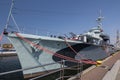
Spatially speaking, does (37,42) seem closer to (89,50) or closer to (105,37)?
(89,50)

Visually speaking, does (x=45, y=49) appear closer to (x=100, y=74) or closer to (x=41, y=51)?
(x=41, y=51)

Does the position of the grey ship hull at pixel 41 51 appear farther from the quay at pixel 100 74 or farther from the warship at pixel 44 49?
the quay at pixel 100 74

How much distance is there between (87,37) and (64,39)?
13.3 ft

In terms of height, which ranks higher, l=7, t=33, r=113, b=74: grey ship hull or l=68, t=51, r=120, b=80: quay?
l=7, t=33, r=113, b=74: grey ship hull

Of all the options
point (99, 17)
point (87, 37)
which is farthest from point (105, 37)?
point (87, 37)

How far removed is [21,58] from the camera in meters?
11.9

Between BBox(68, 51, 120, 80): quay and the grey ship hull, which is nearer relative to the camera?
BBox(68, 51, 120, 80): quay

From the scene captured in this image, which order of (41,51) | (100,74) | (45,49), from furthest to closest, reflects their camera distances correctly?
(45,49) → (41,51) → (100,74)

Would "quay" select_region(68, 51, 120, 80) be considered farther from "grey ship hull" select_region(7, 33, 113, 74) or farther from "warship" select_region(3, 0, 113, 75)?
"grey ship hull" select_region(7, 33, 113, 74)

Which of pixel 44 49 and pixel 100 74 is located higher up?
pixel 44 49

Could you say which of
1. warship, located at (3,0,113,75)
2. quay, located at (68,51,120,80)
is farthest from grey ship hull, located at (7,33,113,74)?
quay, located at (68,51,120,80)

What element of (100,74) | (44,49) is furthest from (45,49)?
(100,74)

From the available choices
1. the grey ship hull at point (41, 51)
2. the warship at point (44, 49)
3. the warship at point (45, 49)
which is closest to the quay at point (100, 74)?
the warship at point (44, 49)

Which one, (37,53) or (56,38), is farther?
(56,38)
